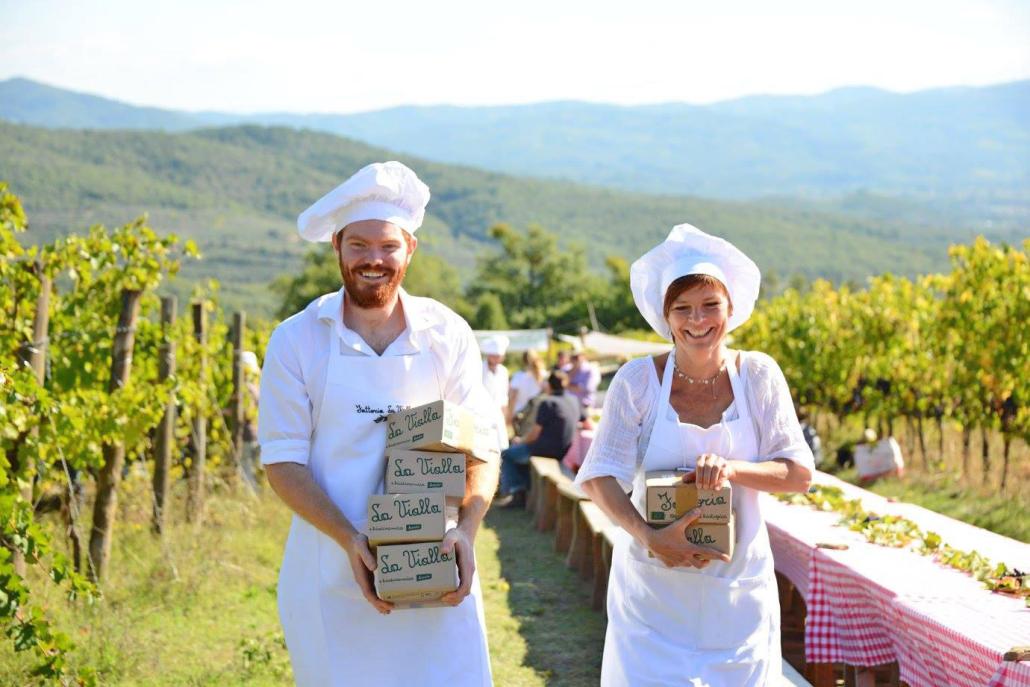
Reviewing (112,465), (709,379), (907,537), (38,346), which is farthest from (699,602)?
(112,465)

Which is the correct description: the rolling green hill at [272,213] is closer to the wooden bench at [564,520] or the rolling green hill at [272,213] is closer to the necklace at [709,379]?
the wooden bench at [564,520]

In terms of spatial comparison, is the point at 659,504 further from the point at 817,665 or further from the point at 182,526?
the point at 182,526

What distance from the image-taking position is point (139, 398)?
736 centimetres

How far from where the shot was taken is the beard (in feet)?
10.6

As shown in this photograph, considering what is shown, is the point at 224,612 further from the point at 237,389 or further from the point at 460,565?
the point at 460,565

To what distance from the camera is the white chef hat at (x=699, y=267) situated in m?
3.59

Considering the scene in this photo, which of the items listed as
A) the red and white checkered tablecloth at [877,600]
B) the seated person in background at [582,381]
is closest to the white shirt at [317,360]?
the red and white checkered tablecloth at [877,600]

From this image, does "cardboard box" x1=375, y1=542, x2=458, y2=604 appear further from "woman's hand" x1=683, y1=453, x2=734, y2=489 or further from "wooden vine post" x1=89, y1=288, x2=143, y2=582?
"wooden vine post" x1=89, y1=288, x2=143, y2=582

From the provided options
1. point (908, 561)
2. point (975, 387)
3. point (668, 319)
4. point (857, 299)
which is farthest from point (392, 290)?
point (857, 299)

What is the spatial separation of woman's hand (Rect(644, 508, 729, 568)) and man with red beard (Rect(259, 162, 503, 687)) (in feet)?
1.66

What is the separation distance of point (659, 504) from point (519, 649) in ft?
12.3

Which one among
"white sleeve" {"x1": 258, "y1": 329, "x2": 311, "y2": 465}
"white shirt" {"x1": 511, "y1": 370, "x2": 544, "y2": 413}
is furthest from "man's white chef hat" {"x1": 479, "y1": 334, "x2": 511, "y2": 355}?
"white sleeve" {"x1": 258, "y1": 329, "x2": 311, "y2": 465}

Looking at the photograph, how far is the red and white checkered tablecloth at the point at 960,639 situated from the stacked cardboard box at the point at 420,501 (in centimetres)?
168

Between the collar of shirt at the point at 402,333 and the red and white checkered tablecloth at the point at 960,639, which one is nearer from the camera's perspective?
the collar of shirt at the point at 402,333
